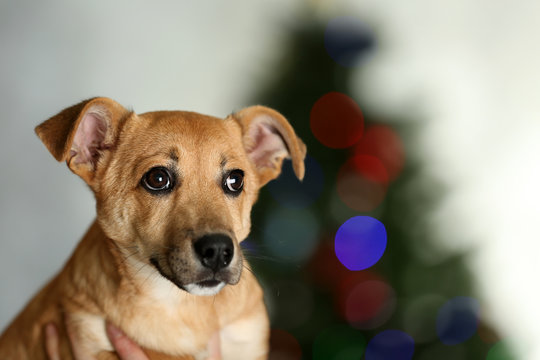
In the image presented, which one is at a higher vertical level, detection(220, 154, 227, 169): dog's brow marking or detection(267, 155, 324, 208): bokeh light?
detection(220, 154, 227, 169): dog's brow marking

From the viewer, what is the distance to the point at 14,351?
8.79 feet

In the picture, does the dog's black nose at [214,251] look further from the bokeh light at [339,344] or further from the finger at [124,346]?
the bokeh light at [339,344]

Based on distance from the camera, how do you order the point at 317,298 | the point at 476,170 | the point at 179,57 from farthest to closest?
the point at 179,57 → the point at 476,170 → the point at 317,298

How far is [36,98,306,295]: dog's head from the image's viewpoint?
6.75 feet

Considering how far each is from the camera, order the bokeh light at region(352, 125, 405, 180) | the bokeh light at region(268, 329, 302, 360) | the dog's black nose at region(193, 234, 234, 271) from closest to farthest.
Result: the dog's black nose at region(193, 234, 234, 271) < the bokeh light at region(352, 125, 405, 180) < the bokeh light at region(268, 329, 302, 360)

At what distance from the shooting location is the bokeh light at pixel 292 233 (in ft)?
13.5

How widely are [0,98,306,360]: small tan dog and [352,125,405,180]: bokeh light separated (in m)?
1.50

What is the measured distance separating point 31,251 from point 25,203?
52 centimetres

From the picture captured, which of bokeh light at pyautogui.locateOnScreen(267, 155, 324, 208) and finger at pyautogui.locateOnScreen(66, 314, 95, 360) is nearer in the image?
finger at pyautogui.locateOnScreen(66, 314, 95, 360)

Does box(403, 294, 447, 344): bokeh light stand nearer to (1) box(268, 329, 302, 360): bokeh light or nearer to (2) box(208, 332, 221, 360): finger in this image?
(1) box(268, 329, 302, 360): bokeh light

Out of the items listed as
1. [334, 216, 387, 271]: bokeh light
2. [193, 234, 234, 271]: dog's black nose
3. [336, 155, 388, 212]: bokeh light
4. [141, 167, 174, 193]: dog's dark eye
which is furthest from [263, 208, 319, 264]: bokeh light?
[193, 234, 234, 271]: dog's black nose

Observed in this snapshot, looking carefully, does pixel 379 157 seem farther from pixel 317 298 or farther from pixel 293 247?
pixel 317 298

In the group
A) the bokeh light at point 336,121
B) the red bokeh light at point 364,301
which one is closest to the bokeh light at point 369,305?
the red bokeh light at point 364,301

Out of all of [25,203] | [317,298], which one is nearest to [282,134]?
[317,298]
